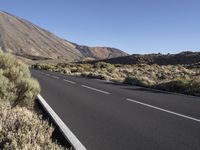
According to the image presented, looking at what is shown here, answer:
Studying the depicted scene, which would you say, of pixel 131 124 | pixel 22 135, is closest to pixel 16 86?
pixel 131 124

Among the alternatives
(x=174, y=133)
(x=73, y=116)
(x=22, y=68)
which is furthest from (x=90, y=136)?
(x=22, y=68)

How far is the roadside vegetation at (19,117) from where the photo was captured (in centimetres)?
596

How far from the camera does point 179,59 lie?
97.4m

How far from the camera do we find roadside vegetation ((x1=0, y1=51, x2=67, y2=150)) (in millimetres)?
5960

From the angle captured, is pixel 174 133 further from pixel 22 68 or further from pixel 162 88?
pixel 162 88

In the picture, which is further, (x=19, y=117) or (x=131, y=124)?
(x=131, y=124)

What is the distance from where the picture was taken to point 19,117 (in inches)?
303

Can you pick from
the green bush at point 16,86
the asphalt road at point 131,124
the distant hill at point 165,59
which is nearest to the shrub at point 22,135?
the asphalt road at point 131,124

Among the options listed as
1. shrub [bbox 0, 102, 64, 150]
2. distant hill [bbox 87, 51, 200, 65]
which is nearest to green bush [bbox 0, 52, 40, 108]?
shrub [bbox 0, 102, 64, 150]

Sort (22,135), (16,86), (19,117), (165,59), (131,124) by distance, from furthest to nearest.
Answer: (165,59) < (16,86) < (131,124) < (19,117) < (22,135)

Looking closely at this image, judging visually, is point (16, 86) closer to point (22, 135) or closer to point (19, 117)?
point (19, 117)

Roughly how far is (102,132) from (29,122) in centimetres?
176

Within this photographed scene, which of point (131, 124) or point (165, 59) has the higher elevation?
point (165, 59)

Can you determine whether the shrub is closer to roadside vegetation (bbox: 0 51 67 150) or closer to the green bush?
roadside vegetation (bbox: 0 51 67 150)
